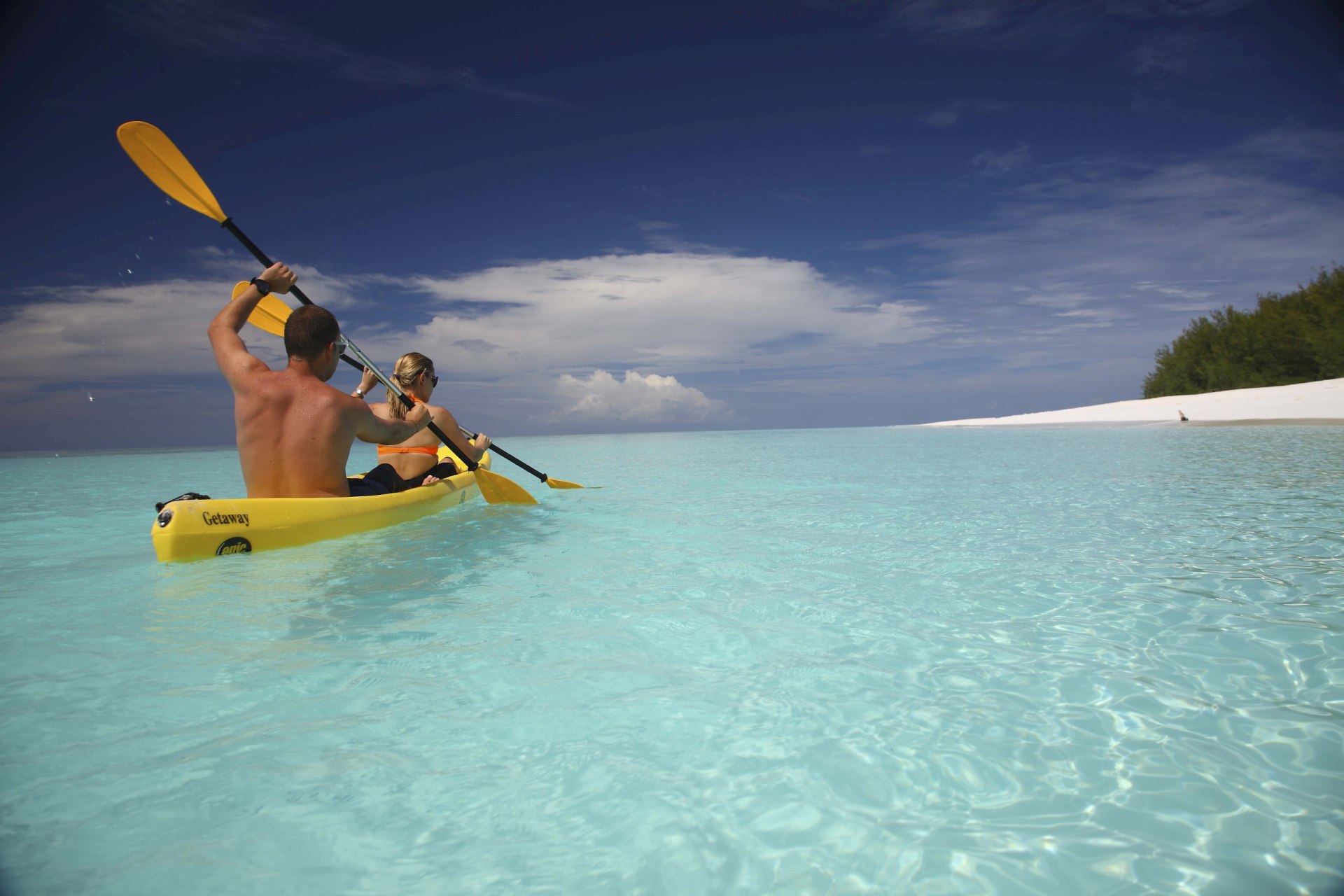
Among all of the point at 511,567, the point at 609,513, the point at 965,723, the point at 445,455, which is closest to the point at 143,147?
the point at 445,455

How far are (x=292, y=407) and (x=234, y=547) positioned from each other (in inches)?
47.8

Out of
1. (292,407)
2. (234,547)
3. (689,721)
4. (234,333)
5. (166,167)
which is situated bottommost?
(689,721)

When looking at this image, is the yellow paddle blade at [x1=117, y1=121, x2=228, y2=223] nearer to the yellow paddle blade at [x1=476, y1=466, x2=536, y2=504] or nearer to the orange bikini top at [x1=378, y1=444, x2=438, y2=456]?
the orange bikini top at [x1=378, y1=444, x2=438, y2=456]

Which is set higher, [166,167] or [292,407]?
[166,167]

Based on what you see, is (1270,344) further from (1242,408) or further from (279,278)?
(279,278)

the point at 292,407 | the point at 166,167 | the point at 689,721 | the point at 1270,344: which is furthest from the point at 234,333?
the point at 1270,344

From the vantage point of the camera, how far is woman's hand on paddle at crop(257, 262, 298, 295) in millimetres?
4930

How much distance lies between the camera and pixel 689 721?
7.31ft

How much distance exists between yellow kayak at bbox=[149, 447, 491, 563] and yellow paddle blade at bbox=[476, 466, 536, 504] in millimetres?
1924

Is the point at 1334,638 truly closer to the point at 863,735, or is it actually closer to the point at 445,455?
the point at 863,735

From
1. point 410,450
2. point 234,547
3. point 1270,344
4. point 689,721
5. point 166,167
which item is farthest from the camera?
point 1270,344

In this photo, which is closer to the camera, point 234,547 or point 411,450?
point 234,547

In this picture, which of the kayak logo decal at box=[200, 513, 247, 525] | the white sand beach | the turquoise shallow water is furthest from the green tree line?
the kayak logo decal at box=[200, 513, 247, 525]

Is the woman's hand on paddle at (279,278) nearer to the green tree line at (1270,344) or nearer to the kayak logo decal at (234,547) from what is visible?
the kayak logo decal at (234,547)
